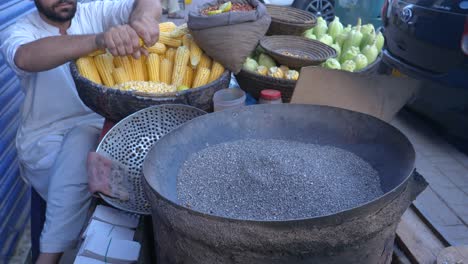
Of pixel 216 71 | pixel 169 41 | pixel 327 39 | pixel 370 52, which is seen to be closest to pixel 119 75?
pixel 169 41

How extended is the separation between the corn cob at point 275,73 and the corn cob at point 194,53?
1.74 feet

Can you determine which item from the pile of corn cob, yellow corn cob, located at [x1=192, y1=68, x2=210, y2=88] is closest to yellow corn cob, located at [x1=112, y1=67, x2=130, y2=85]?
the pile of corn cob

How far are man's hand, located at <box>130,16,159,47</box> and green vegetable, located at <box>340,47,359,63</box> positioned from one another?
5.71 ft

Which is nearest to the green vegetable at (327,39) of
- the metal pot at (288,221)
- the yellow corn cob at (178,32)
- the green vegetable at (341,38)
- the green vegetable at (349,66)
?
the green vegetable at (341,38)

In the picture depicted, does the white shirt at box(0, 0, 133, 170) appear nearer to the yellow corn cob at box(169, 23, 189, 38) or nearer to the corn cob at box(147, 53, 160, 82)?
the corn cob at box(147, 53, 160, 82)

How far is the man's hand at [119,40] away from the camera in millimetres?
1816

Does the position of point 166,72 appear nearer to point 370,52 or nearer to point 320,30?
point 370,52

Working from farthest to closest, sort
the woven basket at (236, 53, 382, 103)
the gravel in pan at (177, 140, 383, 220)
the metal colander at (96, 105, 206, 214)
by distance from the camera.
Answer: the woven basket at (236, 53, 382, 103) → the metal colander at (96, 105, 206, 214) → the gravel in pan at (177, 140, 383, 220)

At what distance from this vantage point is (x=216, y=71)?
216 cm

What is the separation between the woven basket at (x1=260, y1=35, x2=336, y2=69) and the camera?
260 centimetres

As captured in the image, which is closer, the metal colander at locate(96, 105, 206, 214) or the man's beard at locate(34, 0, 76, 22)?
the metal colander at locate(96, 105, 206, 214)

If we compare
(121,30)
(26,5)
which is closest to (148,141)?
(121,30)

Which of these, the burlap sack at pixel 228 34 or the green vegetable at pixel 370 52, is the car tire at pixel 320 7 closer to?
the green vegetable at pixel 370 52

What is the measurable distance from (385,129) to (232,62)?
958 millimetres
